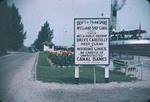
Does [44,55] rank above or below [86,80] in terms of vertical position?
→ above

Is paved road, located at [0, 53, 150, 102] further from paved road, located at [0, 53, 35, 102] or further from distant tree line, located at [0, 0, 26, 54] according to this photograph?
distant tree line, located at [0, 0, 26, 54]

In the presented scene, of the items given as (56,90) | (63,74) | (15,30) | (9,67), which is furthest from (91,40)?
(9,67)

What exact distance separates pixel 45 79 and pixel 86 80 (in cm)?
63

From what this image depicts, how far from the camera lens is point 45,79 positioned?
223 inches

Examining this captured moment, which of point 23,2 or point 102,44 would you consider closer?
point 23,2

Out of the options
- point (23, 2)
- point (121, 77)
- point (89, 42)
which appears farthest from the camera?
point (121, 77)

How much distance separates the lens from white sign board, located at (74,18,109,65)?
5.38m

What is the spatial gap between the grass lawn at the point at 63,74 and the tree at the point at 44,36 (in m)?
0.15

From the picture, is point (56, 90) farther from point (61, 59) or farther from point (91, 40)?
point (91, 40)

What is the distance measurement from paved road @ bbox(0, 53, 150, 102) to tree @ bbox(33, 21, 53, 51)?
40cm

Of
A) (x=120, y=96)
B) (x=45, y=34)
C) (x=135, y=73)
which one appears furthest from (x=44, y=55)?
(x=135, y=73)

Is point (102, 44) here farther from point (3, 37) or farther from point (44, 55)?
point (3, 37)

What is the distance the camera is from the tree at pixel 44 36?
17.4 feet

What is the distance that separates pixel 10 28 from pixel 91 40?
1.17m
